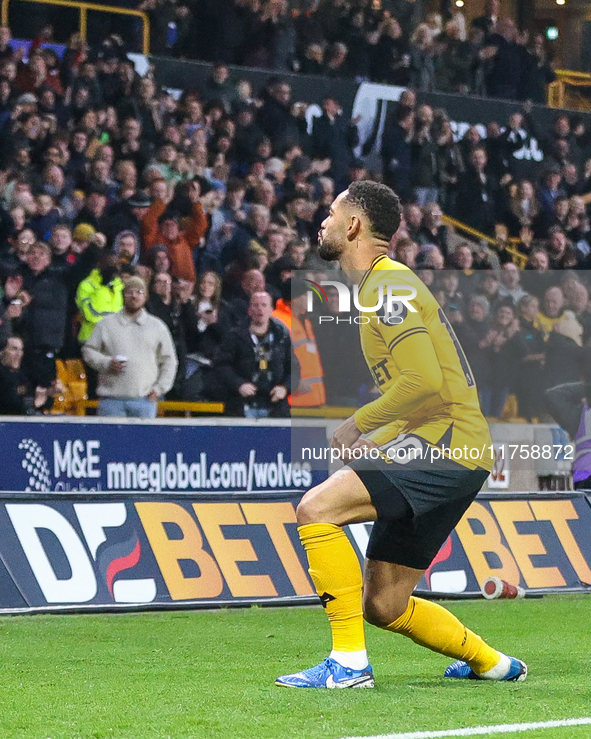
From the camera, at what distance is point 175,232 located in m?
13.1

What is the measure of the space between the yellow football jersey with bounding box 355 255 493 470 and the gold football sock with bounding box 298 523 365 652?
0.44 meters

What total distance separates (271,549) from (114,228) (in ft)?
Answer: 15.9

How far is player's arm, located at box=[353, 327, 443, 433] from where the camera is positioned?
16.0ft

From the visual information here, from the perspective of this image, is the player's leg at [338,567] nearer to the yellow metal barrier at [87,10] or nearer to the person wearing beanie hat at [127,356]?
the person wearing beanie hat at [127,356]

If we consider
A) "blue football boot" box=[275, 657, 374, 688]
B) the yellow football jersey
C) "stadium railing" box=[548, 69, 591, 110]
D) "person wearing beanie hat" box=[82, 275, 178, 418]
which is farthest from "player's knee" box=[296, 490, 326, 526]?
"stadium railing" box=[548, 69, 591, 110]

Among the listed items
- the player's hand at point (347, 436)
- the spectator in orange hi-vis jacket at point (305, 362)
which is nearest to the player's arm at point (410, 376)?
the player's hand at point (347, 436)

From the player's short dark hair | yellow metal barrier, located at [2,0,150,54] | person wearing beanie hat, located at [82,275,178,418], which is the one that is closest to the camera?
the player's short dark hair

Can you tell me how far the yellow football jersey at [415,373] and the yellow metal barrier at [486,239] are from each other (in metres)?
12.1

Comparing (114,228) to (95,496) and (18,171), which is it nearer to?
(18,171)

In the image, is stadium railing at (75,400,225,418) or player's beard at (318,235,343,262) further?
stadium railing at (75,400,225,418)

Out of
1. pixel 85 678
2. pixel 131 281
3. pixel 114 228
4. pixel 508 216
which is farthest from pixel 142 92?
pixel 85 678

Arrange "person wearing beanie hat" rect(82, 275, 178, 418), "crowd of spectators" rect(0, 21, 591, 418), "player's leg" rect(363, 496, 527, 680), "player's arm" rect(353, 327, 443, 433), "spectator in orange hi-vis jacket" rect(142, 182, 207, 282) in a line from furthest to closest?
"spectator in orange hi-vis jacket" rect(142, 182, 207, 282), "crowd of spectators" rect(0, 21, 591, 418), "person wearing beanie hat" rect(82, 275, 178, 418), "player's leg" rect(363, 496, 527, 680), "player's arm" rect(353, 327, 443, 433)

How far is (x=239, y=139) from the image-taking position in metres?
15.2

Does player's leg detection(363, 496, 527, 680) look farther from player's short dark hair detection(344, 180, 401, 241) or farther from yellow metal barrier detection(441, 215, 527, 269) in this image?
yellow metal barrier detection(441, 215, 527, 269)
